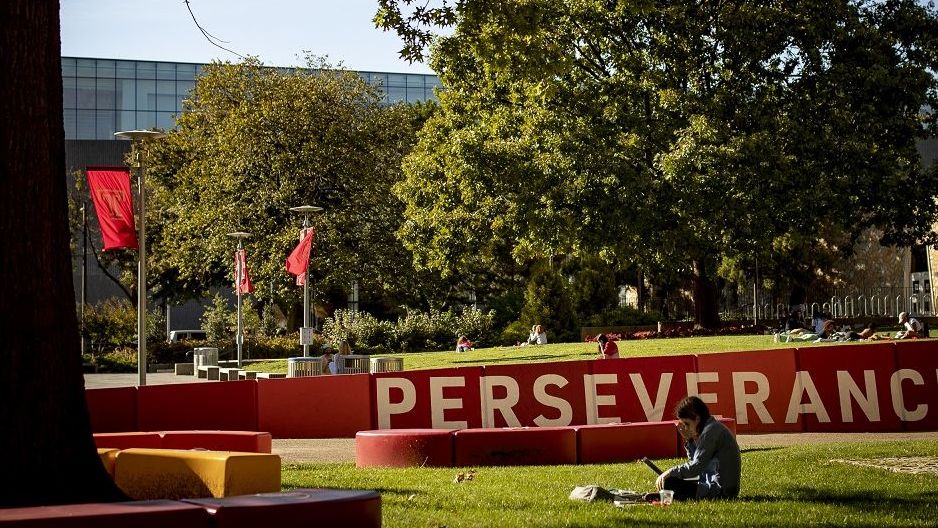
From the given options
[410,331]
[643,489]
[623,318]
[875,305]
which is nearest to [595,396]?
[643,489]

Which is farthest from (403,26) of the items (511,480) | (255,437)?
(511,480)

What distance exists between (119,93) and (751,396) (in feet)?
275

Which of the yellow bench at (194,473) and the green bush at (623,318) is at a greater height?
the green bush at (623,318)

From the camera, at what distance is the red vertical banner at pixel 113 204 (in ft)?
89.4

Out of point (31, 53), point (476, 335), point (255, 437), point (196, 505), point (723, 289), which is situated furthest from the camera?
point (723, 289)

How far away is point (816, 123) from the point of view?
36.1 m

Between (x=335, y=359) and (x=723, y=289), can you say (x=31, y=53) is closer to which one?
(x=335, y=359)

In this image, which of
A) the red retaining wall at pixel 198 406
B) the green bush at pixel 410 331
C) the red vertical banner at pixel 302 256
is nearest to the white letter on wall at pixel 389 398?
the red retaining wall at pixel 198 406

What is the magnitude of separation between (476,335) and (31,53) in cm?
4322

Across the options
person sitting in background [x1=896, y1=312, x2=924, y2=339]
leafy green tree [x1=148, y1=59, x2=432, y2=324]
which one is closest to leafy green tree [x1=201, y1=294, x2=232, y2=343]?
leafy green tree [x1=148, y1=59, x2=432, y2=324]

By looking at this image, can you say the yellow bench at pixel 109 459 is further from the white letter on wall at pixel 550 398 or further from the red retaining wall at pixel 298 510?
the white letter on wall at pixel 550 398

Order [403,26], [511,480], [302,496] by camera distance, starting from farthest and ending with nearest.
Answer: [403,26] → [511,480] → [302,496]

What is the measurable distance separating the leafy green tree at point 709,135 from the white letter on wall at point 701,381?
12848 millimetres

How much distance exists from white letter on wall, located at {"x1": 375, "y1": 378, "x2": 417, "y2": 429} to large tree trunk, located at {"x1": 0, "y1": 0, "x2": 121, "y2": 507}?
1294cm
